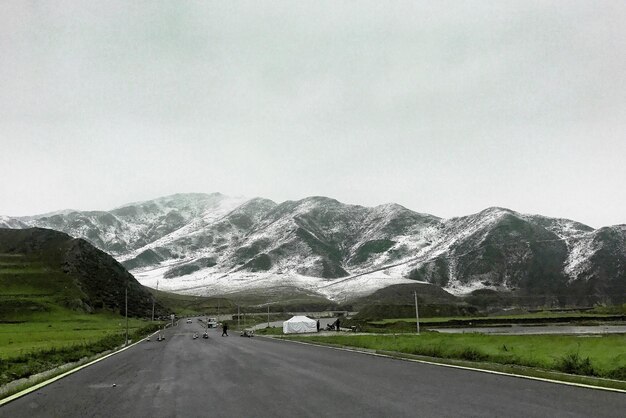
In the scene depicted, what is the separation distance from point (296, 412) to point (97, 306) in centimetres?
17777

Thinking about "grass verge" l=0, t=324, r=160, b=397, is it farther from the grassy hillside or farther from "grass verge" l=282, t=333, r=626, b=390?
the grassy hillside

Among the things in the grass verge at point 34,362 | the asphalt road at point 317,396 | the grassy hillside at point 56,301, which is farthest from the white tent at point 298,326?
the asphalt road at point 317,396

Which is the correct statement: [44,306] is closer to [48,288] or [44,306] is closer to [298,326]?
[48,288]

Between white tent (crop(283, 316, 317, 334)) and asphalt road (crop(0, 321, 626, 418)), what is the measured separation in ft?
226

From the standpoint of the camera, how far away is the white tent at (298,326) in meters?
93.1

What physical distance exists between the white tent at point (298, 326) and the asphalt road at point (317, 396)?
6895cm

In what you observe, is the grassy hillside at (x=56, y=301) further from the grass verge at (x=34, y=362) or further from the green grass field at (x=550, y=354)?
the green grass field at (x=550, y=354)

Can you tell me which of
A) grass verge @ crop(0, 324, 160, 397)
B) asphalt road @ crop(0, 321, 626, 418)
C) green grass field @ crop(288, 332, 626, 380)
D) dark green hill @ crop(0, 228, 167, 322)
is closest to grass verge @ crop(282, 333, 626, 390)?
green grass field @ crop(288, 332, 626, 380)

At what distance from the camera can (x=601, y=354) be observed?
24.1 m

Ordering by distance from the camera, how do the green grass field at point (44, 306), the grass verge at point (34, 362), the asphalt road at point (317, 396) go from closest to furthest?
the asphalt road at point (317, 396), the grass verge at point (34, 362), the green grass field at point (44, 306)

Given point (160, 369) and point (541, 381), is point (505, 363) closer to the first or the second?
point (541, 381)

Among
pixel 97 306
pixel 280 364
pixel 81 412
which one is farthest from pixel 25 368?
pixel 97 306

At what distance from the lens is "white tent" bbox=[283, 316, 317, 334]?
305 feet

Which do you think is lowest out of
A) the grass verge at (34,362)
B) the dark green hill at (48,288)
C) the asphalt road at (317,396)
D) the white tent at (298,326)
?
the white tent at (298,326)
